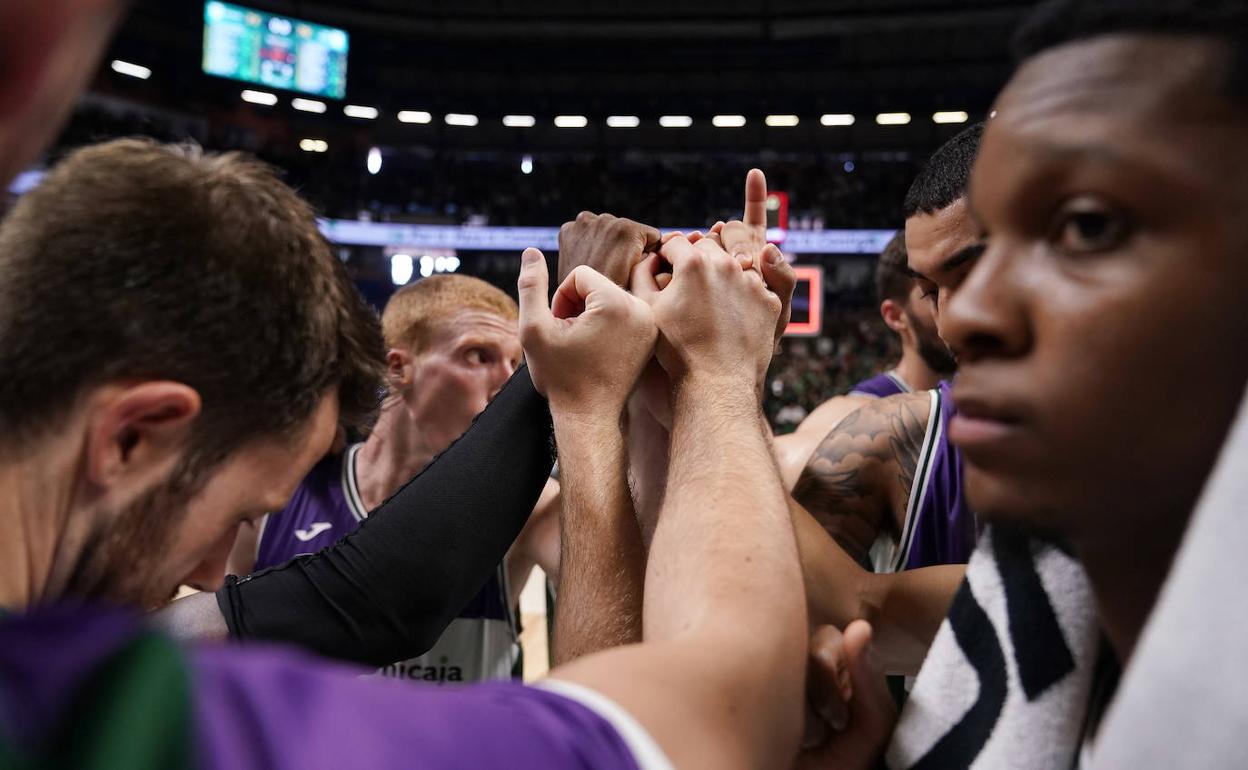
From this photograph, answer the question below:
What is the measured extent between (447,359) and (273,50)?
14.5 m

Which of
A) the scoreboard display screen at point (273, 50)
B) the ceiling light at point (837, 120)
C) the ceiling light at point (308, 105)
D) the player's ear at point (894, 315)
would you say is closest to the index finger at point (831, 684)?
the player's ear at point (894, 315)

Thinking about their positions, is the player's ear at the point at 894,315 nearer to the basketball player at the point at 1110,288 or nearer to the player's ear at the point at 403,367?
the player's ear at the point at 403,367

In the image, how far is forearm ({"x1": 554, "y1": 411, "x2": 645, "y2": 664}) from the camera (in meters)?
1.12

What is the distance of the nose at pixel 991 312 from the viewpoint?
0.67 m

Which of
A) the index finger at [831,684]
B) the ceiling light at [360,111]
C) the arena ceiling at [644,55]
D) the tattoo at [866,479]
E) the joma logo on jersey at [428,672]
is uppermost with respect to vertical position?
the arena ceiling at [644,55]

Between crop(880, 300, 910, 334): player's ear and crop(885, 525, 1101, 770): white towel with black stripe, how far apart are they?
2.97 metres

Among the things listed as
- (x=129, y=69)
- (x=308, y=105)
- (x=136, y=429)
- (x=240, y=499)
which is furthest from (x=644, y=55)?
(x=136, y=429)

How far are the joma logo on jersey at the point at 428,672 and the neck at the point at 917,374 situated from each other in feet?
6.57

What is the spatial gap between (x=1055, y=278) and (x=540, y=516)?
192cm

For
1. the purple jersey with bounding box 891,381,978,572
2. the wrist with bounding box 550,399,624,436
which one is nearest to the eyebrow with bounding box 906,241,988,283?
the purple jersey with bounding box 891,381,978,572

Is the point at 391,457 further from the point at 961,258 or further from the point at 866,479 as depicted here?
the point at 961,258

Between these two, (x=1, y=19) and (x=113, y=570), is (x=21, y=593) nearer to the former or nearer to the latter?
(x=113, y=570)

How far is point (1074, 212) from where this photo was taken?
0.64 m

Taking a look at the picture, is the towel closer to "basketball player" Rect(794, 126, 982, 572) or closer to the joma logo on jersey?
"basketball player" Rect(794, 126, 982, 572)
